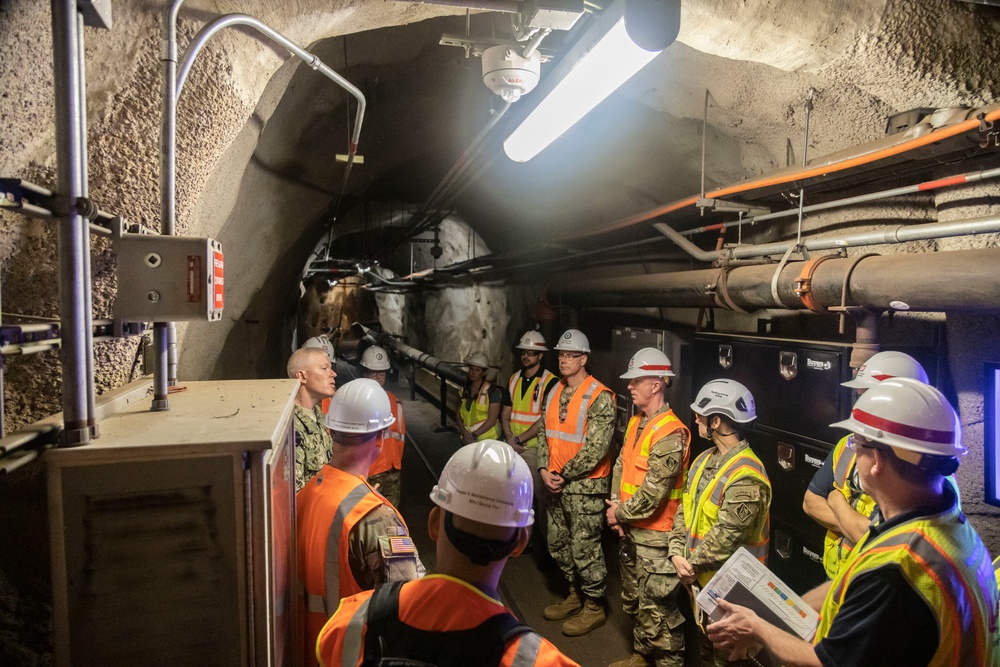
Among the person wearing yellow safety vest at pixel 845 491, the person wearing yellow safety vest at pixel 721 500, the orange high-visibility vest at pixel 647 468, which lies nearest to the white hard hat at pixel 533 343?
the orange high-visibility vest at pixel 647 468

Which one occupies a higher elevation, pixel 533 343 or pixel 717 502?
pixel 533 343

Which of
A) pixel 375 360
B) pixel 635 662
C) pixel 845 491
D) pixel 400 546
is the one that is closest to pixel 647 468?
pixel 845 491

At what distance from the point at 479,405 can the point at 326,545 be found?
14.7 feet

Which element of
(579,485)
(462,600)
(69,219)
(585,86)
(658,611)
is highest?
(585,86)

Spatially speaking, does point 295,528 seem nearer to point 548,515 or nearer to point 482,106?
point 548,515

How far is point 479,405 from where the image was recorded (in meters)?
6.59

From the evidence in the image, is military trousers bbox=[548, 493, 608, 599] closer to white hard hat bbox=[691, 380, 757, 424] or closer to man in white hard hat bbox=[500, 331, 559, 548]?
man in white hard hat bbox=[500, 331, 559, 548]

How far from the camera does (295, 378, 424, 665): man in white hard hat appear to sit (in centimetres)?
206

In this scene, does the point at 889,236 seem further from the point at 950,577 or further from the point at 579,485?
the point at 579,485

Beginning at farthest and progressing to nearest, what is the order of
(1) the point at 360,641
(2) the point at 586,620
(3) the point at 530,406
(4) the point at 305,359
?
(3) the point at 530,406 → (2) the point at 586,620 → (4) the point at 305,359 → (1) the point at 360,641

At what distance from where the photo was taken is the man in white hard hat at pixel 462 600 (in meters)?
1.34

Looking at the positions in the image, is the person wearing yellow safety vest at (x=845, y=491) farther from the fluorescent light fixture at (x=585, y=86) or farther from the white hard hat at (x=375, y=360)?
the white hard hat at (x=375, y=360)

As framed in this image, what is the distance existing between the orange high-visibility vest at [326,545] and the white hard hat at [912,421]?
1941mm

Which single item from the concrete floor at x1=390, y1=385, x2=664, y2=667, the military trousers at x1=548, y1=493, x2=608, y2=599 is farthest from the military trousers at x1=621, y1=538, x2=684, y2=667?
the military trousers at x1=548, y1=493, x2=608, y2=599
